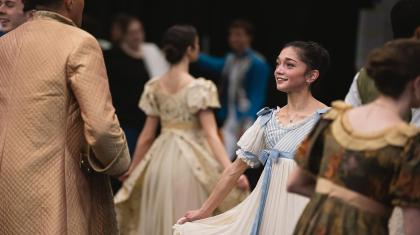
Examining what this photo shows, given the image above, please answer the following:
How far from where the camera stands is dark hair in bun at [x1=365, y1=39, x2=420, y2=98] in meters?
3.75

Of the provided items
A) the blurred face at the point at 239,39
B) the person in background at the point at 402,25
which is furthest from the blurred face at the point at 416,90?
the blurred face at the point at 239,39

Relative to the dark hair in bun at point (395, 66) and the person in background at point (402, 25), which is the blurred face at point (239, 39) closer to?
the person in background at point (402, 25)

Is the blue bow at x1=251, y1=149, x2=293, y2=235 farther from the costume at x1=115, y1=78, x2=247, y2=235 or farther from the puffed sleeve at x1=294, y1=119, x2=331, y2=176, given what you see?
the costume at x1=115, y1=78, x2=247, y2=235

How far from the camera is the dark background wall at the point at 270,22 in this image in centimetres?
931

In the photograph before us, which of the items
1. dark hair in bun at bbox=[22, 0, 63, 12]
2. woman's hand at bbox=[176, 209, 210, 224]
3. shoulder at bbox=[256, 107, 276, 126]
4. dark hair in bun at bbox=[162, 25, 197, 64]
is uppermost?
dark hair in bun at bbox=[22, 0, 63, 12]

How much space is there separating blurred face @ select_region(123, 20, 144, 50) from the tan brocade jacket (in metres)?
4.24

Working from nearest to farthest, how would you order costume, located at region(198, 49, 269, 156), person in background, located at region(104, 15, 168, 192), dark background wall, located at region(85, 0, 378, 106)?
person in background, located at region(104, 15, 168, 192) < dark background wall, located at region(85, 0, 378, 106) < costume, located at region(198, 49, 269, 156)

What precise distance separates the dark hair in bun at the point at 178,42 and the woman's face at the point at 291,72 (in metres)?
1.94

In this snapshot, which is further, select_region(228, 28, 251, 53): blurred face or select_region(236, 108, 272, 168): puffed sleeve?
select_region(228, 28, 251, 53): blurred face

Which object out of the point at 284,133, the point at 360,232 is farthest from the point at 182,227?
the point at 360,232

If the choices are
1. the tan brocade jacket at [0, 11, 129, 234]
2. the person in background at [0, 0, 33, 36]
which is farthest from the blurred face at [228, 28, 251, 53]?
Answer: the tan brocade jacket at [0, 11, 129, 234]

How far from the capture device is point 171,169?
23.0 ft

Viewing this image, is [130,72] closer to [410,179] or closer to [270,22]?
[270,22]

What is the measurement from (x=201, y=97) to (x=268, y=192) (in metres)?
1.90
